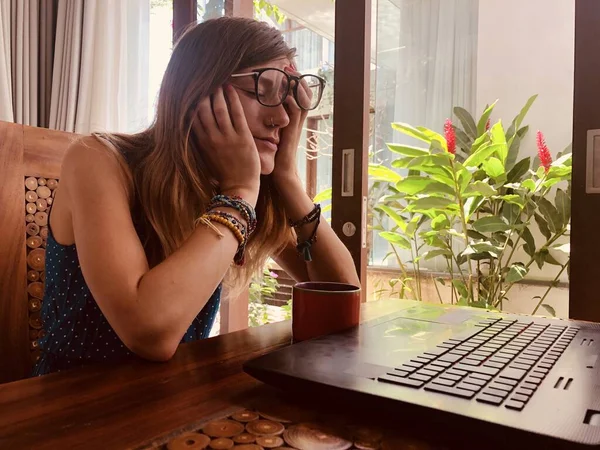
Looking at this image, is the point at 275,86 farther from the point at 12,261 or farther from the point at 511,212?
the point at 511,212

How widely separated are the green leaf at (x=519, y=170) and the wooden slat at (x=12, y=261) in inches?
77.0

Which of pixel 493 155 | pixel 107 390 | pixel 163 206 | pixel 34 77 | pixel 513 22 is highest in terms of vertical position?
pixel 513 22

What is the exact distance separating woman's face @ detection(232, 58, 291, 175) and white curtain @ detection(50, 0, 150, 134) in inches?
52.3

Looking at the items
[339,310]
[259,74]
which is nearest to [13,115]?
[259,74]

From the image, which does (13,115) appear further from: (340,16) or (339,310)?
(339,310)

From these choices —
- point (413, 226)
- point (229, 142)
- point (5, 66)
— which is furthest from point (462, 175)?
point (5, 66)

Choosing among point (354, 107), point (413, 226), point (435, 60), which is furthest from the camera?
point (435, 60)

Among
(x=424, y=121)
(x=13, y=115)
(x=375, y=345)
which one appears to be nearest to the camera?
(x=375, y=345)

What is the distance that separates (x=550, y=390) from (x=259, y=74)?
77cm

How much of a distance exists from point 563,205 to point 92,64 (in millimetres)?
2163

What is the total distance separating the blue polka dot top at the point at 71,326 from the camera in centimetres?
92

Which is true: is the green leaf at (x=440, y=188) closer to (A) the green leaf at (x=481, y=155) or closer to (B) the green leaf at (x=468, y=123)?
(A) the green leaf at (x=481, y=155)

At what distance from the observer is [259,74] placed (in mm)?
992

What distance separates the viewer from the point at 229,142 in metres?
0.95
